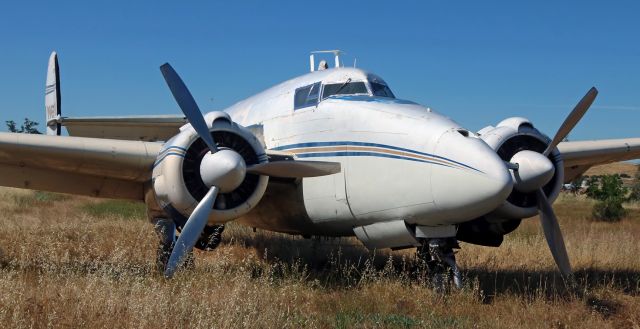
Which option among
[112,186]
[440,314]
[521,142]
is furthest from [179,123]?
[440,314]

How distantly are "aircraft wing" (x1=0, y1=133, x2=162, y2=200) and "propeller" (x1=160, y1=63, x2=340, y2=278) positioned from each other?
110 centimetres

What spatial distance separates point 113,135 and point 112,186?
495 cm

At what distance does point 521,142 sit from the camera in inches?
342

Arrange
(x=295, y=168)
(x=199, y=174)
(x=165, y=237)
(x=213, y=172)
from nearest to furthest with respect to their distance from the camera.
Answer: (x=213, y=172) → (x=199, y=174) → (x=295, y=168) → (x=165, y=237)

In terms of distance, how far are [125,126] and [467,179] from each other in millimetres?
9906

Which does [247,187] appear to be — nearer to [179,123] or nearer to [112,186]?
[112,186]

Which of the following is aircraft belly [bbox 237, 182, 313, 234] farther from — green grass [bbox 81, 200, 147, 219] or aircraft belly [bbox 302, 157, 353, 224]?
green grass [bbox 81, 200, 147, 219]

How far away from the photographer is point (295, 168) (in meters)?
8.35

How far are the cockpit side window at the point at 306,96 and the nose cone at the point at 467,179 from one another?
2476 millimetres

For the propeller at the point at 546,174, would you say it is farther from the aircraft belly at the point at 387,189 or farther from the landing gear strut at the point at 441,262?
the aircraft belly at the point at 387,189

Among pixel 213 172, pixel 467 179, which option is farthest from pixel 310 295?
pixel 467 179

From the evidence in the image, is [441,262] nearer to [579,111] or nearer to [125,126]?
[579,111]

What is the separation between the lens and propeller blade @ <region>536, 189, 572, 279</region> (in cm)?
861

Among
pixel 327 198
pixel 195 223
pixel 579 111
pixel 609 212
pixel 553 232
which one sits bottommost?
pixel 609 212
